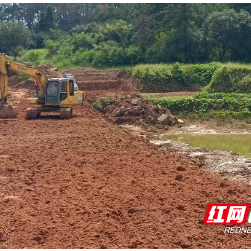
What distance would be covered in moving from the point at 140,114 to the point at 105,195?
12762mm

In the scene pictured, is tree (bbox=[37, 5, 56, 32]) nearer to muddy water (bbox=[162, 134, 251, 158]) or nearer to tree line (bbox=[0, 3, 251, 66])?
tree line (bbox=[0, 3, 251, 66])

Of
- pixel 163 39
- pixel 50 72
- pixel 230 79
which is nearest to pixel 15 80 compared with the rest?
pixel 50 72

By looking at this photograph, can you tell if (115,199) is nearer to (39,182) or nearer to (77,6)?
(39,182)

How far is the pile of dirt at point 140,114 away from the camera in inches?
877

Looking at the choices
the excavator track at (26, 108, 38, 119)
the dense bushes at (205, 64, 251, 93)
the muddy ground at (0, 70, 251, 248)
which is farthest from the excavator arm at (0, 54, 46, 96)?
the dense bushes at (205, 64, 251, 93)

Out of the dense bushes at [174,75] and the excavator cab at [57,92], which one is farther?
the dense bushes at [174,75]

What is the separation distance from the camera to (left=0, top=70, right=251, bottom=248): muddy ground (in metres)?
7.87

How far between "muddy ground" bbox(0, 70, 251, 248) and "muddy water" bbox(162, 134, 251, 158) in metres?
2.34

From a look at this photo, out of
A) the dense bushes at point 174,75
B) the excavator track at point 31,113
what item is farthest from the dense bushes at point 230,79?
the excavator track at point 31,113

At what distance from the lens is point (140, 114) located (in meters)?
22.8

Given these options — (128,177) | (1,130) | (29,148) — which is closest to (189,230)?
(128,177)

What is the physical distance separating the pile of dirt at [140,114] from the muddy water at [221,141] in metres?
1.94

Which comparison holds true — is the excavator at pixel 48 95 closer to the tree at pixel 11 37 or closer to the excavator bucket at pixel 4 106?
the excavator bucket at pixel 4 106

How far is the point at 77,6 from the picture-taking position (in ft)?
247
